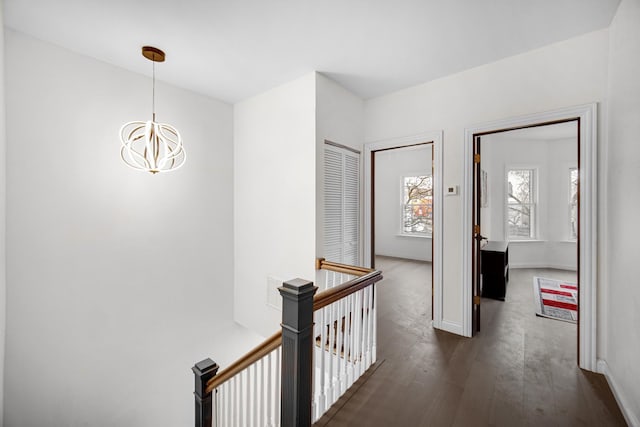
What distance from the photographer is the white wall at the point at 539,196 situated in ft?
19.0

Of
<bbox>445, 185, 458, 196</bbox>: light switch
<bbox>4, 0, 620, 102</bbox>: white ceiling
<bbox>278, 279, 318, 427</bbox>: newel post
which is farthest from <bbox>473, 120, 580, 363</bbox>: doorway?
<bbox>278, 279, 318, 427</bbox>: newel post

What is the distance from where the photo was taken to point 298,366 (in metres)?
1.48

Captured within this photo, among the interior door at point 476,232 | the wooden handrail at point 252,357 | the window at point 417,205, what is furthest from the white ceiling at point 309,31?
the window at point 417,205

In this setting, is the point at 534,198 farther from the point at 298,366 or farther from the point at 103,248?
the point at 103,248

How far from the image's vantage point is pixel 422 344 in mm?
2713

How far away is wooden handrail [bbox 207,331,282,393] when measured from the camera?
64.3 inches

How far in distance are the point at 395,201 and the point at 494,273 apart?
3.67 meters

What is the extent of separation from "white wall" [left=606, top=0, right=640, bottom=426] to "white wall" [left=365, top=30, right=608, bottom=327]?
173mm

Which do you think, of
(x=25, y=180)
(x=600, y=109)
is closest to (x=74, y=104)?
(x=25, y=180)

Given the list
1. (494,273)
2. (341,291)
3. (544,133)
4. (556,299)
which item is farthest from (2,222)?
(544,133)

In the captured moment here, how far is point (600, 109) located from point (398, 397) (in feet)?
8.75

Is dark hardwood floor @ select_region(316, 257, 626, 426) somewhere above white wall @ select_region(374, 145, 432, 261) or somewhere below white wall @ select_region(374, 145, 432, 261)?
below

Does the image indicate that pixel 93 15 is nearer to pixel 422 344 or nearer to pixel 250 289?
pixel 250 289

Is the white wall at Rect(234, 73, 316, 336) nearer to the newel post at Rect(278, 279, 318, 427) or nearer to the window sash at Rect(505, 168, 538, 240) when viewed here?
the newel post at Rect(278, 279, 318, 427)
